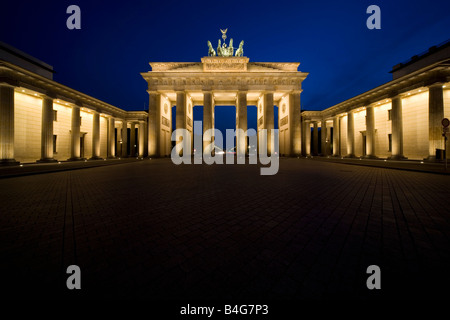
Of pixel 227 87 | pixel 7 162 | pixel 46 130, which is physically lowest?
pixel 7 162

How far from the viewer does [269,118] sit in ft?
92.0

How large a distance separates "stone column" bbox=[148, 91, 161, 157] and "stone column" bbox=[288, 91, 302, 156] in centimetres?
2289

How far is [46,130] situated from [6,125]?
4287 mm

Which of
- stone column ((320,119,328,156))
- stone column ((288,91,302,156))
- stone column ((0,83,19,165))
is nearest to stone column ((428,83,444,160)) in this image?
stone column ((288,91,302,156))

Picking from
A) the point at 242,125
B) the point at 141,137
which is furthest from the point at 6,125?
the point at 242,125

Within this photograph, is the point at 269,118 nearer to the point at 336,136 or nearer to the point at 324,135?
the point at 324,135

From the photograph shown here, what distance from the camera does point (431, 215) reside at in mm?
3328

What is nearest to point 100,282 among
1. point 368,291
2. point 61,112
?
point 368,291

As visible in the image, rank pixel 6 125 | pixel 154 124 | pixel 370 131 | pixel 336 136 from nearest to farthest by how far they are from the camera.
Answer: pixel 6 125 < pixel 370 131 < pixel 154 124 < pixel 336 136

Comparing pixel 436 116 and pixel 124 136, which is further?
pixel 124 136

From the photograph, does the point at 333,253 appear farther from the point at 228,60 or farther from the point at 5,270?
the point at 228,60

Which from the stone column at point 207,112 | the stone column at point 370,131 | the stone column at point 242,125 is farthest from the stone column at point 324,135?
the stone column at point 207,112

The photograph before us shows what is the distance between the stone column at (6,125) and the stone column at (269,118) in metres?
29.8

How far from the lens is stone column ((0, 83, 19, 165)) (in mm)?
14820
